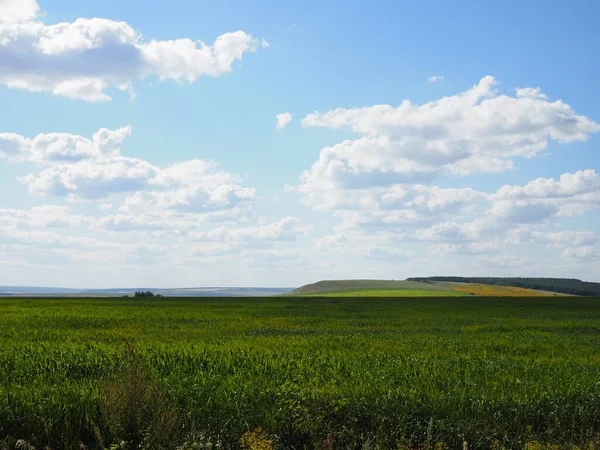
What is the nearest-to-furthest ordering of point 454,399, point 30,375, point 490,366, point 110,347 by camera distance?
point 454,399, point 30,375, point 490,366, point 110,347

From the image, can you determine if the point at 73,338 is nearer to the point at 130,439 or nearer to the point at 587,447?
the point at 130,439

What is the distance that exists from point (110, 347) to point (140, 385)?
33.5ft

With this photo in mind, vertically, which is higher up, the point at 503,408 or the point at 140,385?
the point at 140,385

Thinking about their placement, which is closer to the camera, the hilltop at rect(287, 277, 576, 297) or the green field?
the green field

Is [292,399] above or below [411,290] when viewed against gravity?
above

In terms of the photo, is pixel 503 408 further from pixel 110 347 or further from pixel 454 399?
pixel 110 347

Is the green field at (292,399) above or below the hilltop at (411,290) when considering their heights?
above

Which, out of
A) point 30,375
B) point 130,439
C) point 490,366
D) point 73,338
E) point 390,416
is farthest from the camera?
point 73,338

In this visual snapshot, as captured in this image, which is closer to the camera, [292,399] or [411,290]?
[292,399]

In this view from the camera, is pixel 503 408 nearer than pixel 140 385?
No

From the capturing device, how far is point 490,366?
1684cm

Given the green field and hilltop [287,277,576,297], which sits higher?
the green field

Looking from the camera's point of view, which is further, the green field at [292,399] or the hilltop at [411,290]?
the hilltop at [411,290]

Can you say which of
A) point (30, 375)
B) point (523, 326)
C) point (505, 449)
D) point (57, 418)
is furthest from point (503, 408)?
point (523, 326)
